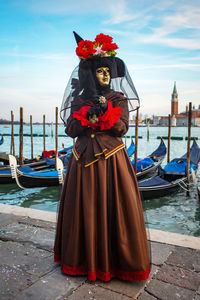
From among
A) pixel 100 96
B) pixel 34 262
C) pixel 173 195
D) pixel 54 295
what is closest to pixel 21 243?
pixel 34 262

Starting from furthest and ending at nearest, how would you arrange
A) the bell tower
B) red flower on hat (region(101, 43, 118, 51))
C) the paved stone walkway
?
the bell tower → red flower on hat (region(101, 43, 118, 51)) → the paved stone walkway

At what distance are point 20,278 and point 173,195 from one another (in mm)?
5492

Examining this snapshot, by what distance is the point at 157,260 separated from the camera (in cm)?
196

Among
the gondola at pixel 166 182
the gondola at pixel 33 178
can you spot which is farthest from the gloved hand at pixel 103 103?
the gondola at pixel 33 178

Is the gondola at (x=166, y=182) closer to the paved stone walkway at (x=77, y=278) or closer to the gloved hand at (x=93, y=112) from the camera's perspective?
the paved stone walkway at (x=77, y=278)

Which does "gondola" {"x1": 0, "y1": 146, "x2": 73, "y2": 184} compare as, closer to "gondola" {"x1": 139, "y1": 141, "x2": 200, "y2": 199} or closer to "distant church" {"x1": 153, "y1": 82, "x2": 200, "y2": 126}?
"gondola" {"x1": 139, "y1": 141, "x2": 200, "y2": 199}

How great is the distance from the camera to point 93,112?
5.33ft

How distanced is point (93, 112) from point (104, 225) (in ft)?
2.28

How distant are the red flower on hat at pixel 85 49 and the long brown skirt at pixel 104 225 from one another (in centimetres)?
67

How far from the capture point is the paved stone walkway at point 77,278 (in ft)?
5.05

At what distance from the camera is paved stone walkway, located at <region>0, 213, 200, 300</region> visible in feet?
5.05

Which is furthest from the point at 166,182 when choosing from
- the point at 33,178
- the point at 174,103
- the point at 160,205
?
the point at 174,103

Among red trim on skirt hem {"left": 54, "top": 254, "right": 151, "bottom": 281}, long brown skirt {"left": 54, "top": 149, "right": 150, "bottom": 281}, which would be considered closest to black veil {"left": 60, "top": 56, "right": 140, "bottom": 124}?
long brown skirt {"left": 54, "top": 149, "right": 150, "bottom": 281}

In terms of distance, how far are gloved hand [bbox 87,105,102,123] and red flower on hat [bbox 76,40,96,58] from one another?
379mm
